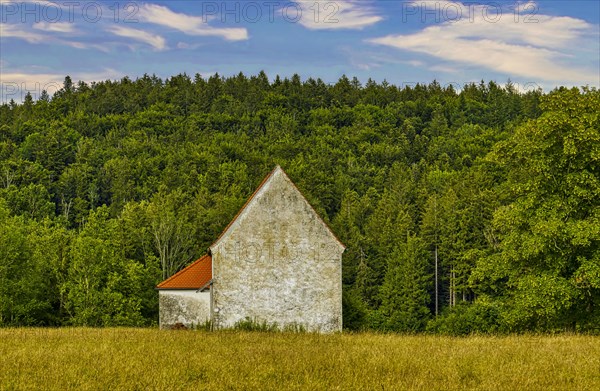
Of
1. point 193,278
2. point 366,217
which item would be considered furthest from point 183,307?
point 366,217

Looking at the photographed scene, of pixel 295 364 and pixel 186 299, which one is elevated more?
pixel 295 364

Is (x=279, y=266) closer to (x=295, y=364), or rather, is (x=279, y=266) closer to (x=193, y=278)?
(x=193, y=278)

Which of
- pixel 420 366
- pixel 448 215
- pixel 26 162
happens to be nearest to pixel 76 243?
pixel 448 215

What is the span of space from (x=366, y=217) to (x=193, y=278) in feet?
322

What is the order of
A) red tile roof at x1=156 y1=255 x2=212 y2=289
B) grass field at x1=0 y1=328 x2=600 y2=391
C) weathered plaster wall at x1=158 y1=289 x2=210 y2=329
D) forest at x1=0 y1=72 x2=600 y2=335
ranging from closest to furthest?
grass field at x1=0 y1=328 x2=600 y2=391, forest at x1=0 y1=72 x2=600 y2=335, weathered plaster wall at x1=158 y1=289 x2=210 y2=329, red tile roof at x1=156 y1=255 x2=212 y2=289

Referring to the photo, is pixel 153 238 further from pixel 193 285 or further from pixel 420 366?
pixel 420 366

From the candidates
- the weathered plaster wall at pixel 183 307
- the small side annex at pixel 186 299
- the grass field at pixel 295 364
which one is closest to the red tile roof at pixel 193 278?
the small side annex at pixel 186 299

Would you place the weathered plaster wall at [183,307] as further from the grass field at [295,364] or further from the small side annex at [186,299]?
the grass field at [295,364]

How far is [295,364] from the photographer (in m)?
15.6

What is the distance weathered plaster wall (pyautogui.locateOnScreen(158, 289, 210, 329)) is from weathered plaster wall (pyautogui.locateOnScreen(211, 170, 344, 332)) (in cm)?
238

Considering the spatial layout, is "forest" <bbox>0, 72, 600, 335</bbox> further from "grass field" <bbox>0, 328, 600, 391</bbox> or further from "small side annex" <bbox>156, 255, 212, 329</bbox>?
"grass field" <bbox>0, 328, 600, 391</bbox>

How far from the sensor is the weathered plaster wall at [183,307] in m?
37.0

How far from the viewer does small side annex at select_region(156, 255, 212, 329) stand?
37062mm

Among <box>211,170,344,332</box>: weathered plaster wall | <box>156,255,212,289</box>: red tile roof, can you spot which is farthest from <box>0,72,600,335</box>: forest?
<box>156,255,212,289</box>: red tile roof
